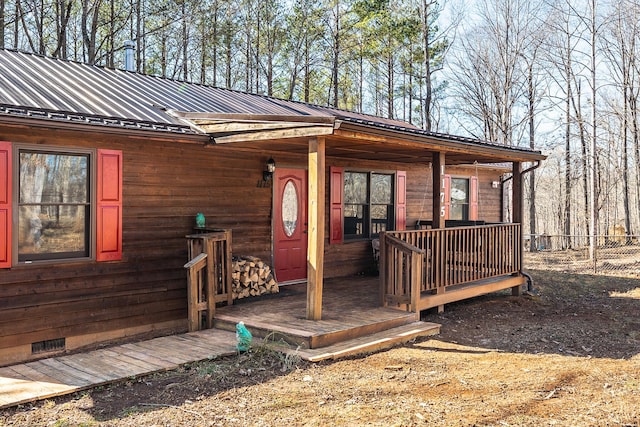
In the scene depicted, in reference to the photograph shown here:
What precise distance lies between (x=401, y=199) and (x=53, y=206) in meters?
6.56

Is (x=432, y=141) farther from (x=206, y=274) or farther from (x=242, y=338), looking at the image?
(x=242, y=338)

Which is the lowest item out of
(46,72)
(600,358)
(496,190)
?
(600,358)

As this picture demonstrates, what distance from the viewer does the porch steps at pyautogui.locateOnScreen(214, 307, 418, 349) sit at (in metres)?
5.64

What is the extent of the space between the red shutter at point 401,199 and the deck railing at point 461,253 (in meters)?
2.18

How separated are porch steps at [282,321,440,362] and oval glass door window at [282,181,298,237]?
286 centimetres

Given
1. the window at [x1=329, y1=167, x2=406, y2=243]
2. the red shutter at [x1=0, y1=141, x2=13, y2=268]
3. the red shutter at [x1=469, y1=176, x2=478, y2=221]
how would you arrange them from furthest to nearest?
1. the red shutter at [x1=469, y1=176, x2=478, y2=221]
2. the window at [x1=329, y1=167, x2=406, y2=243]
3. the red shutter at [x1=0, y1=141, x2=13, y2=268]

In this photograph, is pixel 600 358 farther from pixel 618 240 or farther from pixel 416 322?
pixel 618 240

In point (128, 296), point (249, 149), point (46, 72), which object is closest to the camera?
point (128, 296)

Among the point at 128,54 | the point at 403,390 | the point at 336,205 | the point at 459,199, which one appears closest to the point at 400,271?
the point at 403,390

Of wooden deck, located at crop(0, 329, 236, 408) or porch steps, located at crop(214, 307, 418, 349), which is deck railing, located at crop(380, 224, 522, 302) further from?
wooden deck, located at crop(0, 329, 236, 408)

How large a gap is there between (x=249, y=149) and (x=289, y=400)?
14.8 feet

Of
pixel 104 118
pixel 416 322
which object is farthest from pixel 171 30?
pixel 416 322

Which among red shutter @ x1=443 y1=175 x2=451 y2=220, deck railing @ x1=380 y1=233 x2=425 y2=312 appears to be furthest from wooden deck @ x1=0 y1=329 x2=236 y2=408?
red shutter @ x1=443 y1=175 x2=451 y2=220

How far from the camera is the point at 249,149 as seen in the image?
799 centimetres
